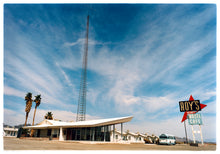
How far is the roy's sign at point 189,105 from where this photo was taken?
2277 cm

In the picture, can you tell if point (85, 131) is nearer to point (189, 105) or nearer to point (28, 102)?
point (189, 105)

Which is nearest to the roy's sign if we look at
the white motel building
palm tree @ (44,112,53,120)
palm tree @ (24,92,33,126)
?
the white motel building

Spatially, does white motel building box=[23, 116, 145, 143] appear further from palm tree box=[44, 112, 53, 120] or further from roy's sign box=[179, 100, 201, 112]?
palm tree box=[44, 112, 53, 120]

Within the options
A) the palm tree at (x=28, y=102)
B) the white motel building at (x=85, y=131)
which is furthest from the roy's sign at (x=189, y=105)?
the palm tree at (x=28, y=102)

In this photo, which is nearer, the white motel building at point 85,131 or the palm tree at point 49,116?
the white motel building at point 85,131

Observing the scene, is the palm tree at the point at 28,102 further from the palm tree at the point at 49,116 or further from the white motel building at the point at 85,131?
the white motel building at the point at 85,131

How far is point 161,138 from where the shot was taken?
84.0ft

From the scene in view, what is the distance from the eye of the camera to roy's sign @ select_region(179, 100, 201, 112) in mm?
22767

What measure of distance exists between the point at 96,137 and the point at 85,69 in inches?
635

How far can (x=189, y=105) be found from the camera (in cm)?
2344

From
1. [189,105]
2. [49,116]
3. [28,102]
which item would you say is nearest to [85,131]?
[189,105]

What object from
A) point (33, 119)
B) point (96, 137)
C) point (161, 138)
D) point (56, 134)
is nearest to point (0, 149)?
point (96, 137)

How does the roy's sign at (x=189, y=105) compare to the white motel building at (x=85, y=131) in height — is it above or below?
above

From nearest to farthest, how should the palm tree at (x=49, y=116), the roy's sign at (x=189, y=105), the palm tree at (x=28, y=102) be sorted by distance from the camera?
the roy's sign at (x=189, y=105), the palm tree at (x=28, y=102), the palm tree at (x=49, y=116)
